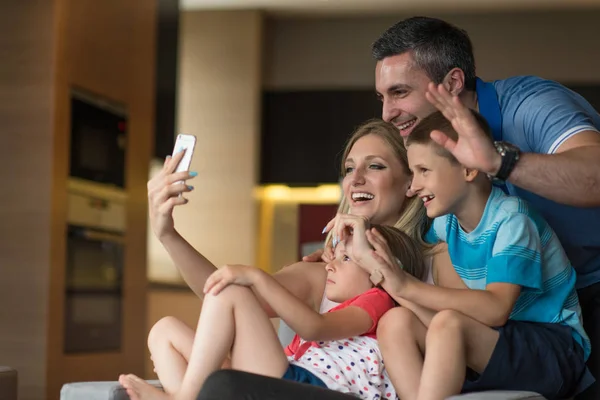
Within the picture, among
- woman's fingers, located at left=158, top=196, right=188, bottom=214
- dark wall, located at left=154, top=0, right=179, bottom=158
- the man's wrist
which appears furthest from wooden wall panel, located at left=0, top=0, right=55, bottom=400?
the man's wrist

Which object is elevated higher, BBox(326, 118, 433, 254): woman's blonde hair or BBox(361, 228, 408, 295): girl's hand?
BBox(326, 118, 433, 254): woman's blonde hair

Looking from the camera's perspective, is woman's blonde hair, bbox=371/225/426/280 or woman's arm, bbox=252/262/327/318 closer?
woman's blonde hair, bbox=371/225/426/280

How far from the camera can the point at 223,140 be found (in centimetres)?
715

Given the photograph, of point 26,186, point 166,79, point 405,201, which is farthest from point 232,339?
point 166,79

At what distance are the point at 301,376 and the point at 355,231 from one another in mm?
295

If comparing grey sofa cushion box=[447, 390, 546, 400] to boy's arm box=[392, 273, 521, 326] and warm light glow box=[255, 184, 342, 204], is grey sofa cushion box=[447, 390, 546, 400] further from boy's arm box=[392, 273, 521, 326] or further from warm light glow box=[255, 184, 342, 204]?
warm light glow box=[255, 184, 342, 204]

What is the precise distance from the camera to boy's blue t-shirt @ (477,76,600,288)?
1.93 metres

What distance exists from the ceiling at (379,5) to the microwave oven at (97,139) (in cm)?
236

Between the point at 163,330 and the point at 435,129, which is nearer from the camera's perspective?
the point at 435,129

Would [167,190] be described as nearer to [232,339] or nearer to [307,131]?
[232,339]

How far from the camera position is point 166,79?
6.03 m

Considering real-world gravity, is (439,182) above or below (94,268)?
above

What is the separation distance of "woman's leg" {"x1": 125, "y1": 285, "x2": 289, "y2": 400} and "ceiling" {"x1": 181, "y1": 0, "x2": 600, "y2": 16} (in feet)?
18.4

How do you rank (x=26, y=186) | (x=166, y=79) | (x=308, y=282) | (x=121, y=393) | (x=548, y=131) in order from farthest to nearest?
(x=166, y=79) < (x=26, y=186) < (x=308, y=282) < (x=548, y=131) < (x=121, y=393)
